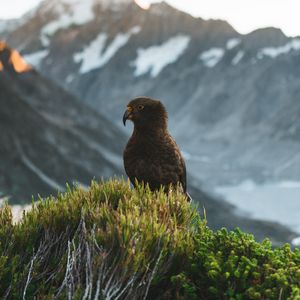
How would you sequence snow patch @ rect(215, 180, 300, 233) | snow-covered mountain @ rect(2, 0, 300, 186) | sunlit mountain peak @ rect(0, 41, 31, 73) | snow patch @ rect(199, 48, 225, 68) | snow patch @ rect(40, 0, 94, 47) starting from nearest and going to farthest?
1. snow patch @ rect(215, 180, 300, 233)
2. sunlit mountain peak @ rect(0, 41, 31, 73)
3. snow-covered mountain @ rect(2, 0, 300, 186)
4. snow patch @ rect(199, 48, 225, 68)
5. snow patch @ rect(40, 0, 94, 47)

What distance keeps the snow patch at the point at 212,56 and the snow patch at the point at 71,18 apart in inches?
1989

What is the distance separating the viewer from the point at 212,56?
440 feet

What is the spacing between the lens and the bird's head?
778cm

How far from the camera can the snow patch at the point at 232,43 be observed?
438ft

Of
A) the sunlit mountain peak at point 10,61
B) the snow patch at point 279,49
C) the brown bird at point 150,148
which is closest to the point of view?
the brown bird at point 150,148

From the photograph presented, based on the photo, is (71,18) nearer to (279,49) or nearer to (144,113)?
(279,49)

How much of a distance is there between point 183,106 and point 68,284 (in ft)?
399

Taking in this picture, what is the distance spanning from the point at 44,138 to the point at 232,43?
89.1 meters

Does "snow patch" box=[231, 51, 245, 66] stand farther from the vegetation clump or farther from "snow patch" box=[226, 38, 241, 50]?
the vegetation clump

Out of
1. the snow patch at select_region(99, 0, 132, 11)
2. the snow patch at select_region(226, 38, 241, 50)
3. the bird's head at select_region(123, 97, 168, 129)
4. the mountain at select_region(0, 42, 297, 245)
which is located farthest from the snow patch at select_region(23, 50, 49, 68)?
the bird's head at select_region(123, 97, 168, 129)

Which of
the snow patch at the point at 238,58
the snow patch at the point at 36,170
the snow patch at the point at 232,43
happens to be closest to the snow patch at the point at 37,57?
the snow patch at the point at 232,43

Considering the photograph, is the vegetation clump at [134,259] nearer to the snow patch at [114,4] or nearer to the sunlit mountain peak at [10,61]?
the sunlit mountain peak at [10,61]

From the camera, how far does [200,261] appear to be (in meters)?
6.04

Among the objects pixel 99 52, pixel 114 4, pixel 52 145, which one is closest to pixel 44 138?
pixel 52 145
